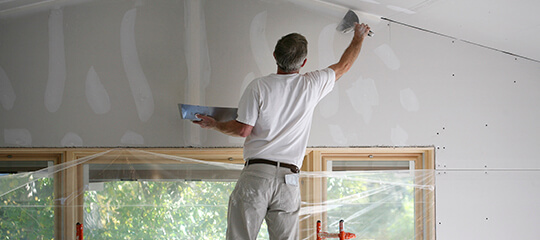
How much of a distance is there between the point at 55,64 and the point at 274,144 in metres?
1.49

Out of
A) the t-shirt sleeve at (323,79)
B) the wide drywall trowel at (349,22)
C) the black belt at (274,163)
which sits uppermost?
the wide drywall trowel at (349,22)

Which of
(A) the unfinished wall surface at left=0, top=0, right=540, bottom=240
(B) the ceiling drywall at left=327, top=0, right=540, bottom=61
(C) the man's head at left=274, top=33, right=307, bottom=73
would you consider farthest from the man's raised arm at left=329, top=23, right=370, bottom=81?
(C) the man's head at left=274, top=33, right=307, bottom=73

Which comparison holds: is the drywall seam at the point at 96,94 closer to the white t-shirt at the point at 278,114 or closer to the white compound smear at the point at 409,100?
the white t-shirt at the point at 278,114

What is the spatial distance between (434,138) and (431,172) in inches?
8.5

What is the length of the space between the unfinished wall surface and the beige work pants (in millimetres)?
726

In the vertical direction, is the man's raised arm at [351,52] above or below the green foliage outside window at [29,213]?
above

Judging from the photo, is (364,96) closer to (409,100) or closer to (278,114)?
(409,100)

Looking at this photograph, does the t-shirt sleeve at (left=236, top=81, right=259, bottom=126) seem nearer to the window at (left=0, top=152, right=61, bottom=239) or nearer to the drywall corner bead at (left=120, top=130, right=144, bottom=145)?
the drywall corner bead at (left=120, top=130, right=144, bottom=145)

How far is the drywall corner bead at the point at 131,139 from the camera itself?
321cm

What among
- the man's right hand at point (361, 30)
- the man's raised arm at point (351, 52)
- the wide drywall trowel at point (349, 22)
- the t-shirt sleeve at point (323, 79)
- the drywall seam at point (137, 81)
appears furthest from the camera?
the wide drywall trowel at point (349, 22)

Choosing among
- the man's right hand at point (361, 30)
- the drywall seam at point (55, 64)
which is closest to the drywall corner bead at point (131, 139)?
the drywall seam at point (55, 64)

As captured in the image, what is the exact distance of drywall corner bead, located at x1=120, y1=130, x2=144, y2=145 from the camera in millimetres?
3207

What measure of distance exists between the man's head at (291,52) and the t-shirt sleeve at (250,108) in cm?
18

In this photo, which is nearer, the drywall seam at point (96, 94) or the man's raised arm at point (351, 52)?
the man's raised arm at point (351, 52)
